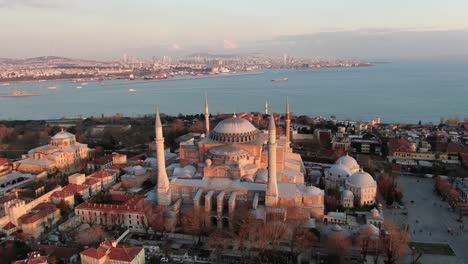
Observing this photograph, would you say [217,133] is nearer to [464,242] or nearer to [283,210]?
[283,210]

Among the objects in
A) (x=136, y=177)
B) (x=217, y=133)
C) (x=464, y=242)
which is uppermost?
(x=217, y=133)

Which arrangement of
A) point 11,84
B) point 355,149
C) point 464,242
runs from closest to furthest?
point 464,242 < point 355,149 < point 11,84

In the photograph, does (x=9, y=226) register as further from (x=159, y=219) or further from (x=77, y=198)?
(x=159, y=219)

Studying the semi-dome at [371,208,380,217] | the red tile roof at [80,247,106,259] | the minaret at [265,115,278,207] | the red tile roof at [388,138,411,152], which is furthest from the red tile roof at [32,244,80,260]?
the red tile roof at [388,138,411,152]

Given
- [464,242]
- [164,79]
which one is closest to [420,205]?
[464,242]

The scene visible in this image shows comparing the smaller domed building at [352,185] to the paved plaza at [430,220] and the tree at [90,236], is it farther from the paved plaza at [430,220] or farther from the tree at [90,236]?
the tree at [90,236]

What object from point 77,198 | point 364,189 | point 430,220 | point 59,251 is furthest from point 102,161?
point 430,220

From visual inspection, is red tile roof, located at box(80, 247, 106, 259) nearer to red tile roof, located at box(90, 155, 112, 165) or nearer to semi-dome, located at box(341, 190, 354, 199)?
semi-dome, located at box(341, 190, 354, 199)
